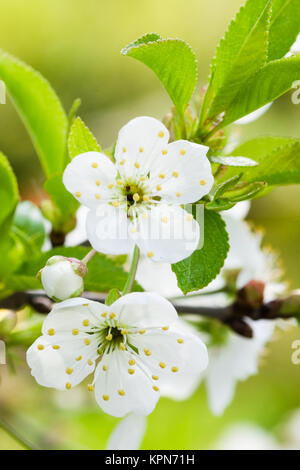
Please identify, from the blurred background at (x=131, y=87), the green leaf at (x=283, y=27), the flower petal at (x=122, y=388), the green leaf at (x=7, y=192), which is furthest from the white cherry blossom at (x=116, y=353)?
the blurred background at (x=131, y=87)

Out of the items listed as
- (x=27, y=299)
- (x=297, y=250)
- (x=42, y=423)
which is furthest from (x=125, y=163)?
(x=297, y=250)

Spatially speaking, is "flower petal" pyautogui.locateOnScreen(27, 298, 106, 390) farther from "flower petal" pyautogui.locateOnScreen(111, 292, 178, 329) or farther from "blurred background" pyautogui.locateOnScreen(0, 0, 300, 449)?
"blurred background" pyautogui.locateOnScreen(0, 0, 300, 449)

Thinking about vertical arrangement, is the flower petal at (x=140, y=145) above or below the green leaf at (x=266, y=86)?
below

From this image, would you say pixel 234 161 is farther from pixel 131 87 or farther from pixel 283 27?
pixel 131 87

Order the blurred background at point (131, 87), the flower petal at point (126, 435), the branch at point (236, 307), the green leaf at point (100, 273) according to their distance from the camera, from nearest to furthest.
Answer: the green leaf at point (100, 273), the branch at point (236, 307), the flower petal at point (126, 435), the blurred background at point (131, 87)

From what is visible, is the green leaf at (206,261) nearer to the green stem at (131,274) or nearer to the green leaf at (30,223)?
the green stem at (131,274)

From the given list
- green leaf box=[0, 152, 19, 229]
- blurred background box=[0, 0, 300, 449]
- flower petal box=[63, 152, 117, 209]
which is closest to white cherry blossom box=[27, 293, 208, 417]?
flower petal box=[63, 152, 117, 209]
